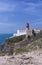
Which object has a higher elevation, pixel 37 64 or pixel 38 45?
pixel 38 45

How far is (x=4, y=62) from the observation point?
11.3 m

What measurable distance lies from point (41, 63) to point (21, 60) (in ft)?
3.73

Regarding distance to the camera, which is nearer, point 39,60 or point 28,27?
point 39,60

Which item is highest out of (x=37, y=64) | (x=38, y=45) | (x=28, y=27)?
(x=28, y=27)

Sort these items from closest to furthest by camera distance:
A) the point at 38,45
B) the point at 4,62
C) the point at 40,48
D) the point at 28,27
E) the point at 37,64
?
1. the point at 37,64
2. the point at 4,62
3. the point at 40,48
4. the point at 38,45
5. the point at 28,27

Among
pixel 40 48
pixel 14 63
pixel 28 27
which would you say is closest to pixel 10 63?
pixel 14 63

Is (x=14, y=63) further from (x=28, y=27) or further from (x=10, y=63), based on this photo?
(x=28, y=27)

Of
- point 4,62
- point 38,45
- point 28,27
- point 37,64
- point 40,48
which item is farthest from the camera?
point 28,27

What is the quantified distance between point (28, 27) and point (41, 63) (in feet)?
75.6

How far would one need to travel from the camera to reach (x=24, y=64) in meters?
10.7

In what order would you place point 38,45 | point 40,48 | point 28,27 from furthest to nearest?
point 28,27
point 38,45
point 40,48

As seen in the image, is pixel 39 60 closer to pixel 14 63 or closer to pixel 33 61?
pixel 33 61

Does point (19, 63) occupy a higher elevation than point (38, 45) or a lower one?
lower

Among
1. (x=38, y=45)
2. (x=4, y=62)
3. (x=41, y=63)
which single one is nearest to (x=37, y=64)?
(x=41, y=63)
